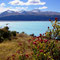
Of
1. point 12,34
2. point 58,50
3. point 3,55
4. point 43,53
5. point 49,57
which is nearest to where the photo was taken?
point 49,57

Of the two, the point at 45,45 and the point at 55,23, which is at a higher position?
the point at 55,23

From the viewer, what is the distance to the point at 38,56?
718 cm

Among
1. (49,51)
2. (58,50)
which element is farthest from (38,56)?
(58,50)

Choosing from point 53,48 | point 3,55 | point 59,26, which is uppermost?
point 59,26

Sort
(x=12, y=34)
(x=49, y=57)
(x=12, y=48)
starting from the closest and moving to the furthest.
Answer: (x=49, y=57) < (x=12, y=48) < (x=12, y=34)

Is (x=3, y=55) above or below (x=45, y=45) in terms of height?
below

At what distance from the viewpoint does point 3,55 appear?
28.7 feet

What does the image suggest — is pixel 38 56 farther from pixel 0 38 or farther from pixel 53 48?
pixel 0 38

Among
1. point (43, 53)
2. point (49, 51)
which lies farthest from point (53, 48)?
point (43, 53)

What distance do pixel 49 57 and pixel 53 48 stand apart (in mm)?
1070

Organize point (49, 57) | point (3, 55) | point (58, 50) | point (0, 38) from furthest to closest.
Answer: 1. point (0, 38)
2. point (3, 55)
3. point (58, 50)
4. point (49, 57)

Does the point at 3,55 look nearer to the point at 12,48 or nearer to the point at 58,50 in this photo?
the point at 12,48

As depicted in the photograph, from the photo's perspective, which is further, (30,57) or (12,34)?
(12,34)

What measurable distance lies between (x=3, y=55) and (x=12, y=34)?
23.8 feet
